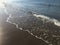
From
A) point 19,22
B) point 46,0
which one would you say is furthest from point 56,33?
point 46,0

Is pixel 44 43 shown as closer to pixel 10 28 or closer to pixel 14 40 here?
A: pixel 14 40

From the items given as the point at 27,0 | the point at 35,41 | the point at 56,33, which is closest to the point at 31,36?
the point at 35,41

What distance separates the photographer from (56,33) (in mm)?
10078

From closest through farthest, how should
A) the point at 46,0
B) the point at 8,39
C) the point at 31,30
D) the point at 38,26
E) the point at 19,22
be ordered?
the point at 8,39
the point at 31,30
the point at 38,26
the point at 19,22
the point at 46,0

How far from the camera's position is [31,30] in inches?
423

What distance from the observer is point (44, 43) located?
28.2 ft

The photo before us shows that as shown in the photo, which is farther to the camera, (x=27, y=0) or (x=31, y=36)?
(x=27, y=0)

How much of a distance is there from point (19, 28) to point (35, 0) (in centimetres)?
1468

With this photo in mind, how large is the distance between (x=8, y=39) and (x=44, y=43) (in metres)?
1.99

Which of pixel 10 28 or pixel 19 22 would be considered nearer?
pixel 10 28

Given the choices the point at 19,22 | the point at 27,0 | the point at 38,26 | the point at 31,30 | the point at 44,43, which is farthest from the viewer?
the point at 27,0

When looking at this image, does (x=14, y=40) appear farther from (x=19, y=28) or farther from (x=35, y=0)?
(x=35, y=0)

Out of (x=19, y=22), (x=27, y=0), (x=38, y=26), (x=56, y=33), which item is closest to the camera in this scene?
(x=56, y=33)

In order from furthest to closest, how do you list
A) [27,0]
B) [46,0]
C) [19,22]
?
[27,0]
[46,0]
[19,22]
